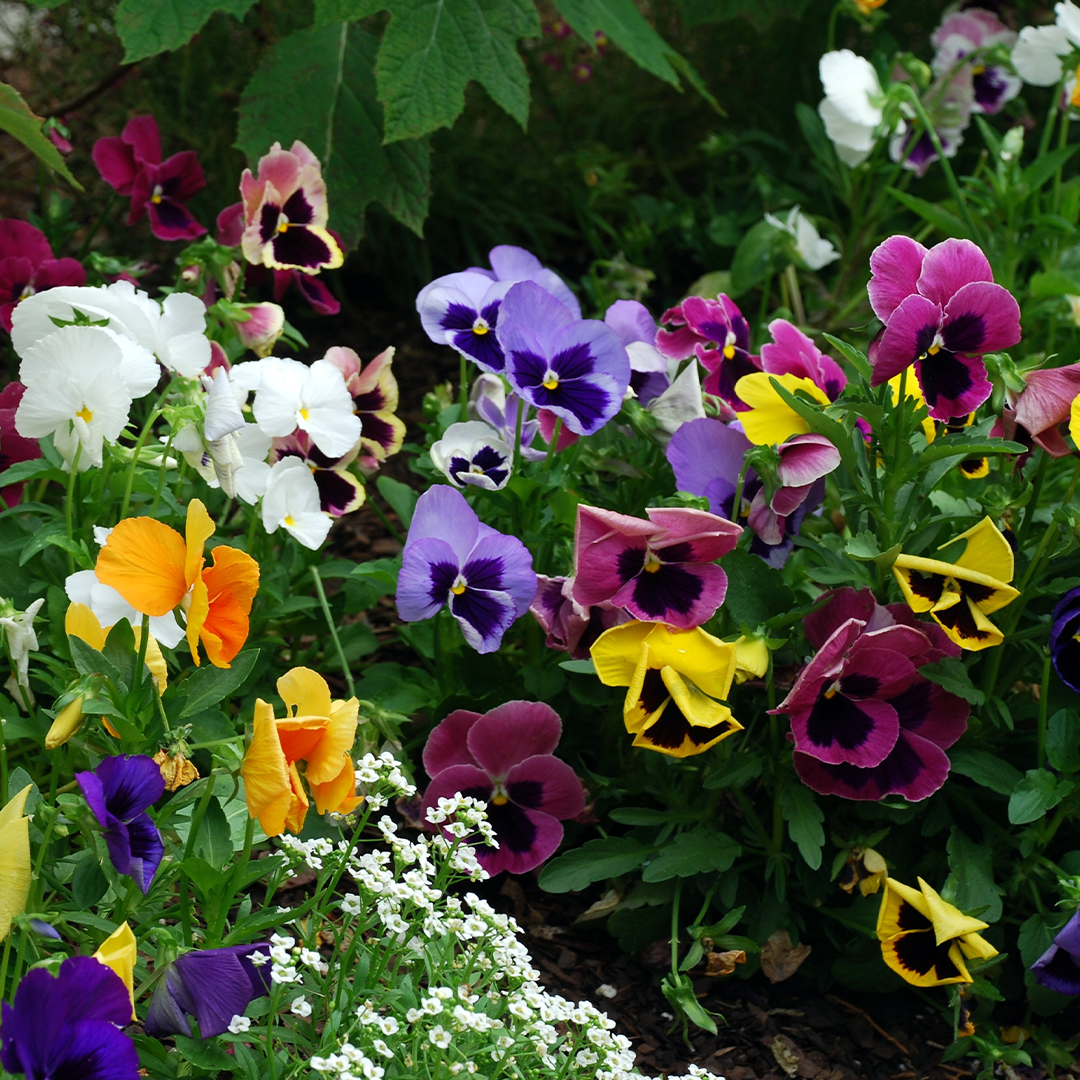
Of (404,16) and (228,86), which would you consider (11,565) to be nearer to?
(404,16)

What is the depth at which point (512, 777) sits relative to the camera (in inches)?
63.1

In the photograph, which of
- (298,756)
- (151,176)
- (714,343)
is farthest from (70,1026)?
(151,176)

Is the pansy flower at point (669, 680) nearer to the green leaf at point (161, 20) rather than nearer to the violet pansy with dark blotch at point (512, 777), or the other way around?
the violet pansy with dark blotch at point (512, 777)

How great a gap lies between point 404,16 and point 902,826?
1563mm

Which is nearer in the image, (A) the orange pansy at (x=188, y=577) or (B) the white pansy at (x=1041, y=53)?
(A) the orange pansy at (x=188, y=577)

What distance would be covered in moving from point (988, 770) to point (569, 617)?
0.53 m

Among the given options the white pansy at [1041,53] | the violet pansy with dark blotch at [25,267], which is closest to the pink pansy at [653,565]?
the violet pansy with dark blotch at [25,267]

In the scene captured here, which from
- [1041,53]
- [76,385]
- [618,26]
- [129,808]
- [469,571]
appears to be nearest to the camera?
[129,808]

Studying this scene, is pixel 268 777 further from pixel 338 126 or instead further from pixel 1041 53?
pixel 1041 53

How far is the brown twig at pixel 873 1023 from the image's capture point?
155cm

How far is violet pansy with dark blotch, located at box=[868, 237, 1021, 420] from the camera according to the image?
1.35m

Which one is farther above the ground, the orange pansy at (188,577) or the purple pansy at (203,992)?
the orange pansy at (188,577)

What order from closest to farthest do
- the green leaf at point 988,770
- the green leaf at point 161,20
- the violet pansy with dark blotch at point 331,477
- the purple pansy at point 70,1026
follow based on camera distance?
the purple pansy at point 70,1026
the green leaf at point 988,770
the violet pansy with dark blotch at point 331,477
the green leaf at point 161,20

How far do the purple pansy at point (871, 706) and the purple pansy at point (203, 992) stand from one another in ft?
2.13
